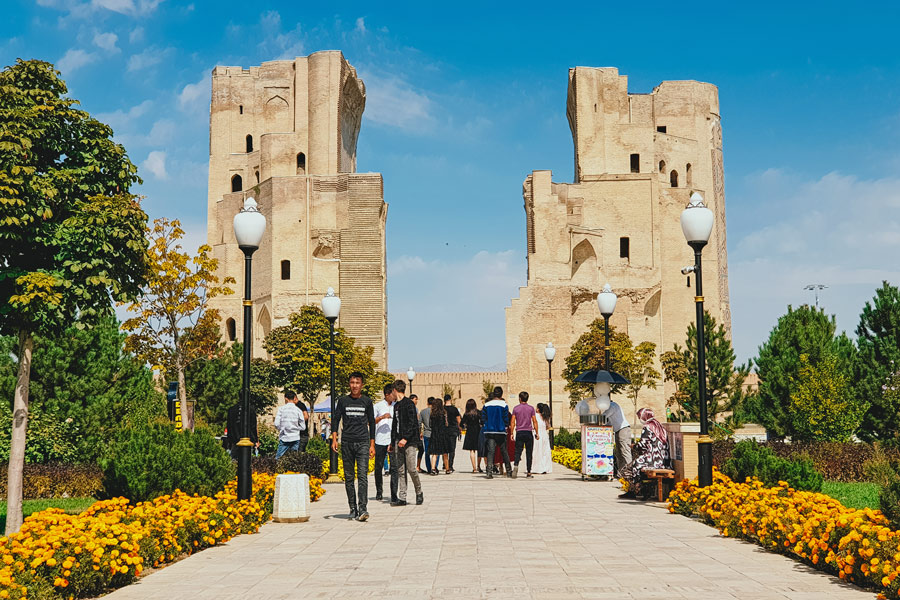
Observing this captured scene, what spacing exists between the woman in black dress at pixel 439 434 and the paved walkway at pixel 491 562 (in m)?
6.94

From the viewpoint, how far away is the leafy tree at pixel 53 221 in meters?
10.3

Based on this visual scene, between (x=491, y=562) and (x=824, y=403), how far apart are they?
20.4 m

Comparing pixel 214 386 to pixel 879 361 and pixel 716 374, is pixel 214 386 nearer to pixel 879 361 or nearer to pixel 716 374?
pixel 716 374

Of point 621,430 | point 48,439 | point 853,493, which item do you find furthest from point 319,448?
point 853,493

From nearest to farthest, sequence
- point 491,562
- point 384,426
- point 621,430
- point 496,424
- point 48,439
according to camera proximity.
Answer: point 491,562 → point 384,426 → point 621,430 → point 496,424 → point 48,439

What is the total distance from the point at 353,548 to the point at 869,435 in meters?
22.6

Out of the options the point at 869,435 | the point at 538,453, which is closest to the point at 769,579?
the point at 538,453

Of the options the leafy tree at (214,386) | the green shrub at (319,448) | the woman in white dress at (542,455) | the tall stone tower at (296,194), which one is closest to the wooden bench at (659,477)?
the woman in white dress at (542,455)

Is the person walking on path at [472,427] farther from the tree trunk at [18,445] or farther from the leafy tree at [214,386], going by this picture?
the leafy tree at [214,386]

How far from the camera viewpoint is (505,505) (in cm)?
1233

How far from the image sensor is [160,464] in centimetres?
996

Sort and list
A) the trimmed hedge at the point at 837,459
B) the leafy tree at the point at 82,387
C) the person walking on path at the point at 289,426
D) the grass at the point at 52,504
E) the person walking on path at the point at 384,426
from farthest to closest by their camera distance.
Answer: the trimmed hedge at the point at 837,459
the leafy tree at the point at 82,387
the person walking on path at the point at 289,426
the grass at the point at 52,504
the person walking on path at the point at 384,426

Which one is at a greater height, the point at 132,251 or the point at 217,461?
the point at 132,251

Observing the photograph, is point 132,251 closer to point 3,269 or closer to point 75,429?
point 3,269
